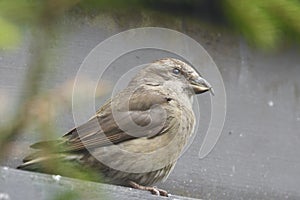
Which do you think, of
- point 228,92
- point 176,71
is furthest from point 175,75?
point 228,92

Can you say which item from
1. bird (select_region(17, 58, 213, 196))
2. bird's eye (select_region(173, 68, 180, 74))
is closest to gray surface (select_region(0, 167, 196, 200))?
bird (select_region(17, 58, 213, 196))

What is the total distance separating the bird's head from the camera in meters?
3.01

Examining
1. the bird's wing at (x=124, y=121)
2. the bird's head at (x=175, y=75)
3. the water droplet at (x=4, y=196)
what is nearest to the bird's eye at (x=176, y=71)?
the bird's head at (x=175, y=75)

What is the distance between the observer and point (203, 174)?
122 inches

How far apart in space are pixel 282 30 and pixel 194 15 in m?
2.13

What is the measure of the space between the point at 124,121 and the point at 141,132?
0.15 m

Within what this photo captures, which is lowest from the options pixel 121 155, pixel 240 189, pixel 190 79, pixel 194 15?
pixel 240 189

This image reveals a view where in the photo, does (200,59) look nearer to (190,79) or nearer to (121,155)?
(190,79)

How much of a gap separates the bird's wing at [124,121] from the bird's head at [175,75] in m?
0.14

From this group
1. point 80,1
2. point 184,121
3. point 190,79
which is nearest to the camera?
point 80,1

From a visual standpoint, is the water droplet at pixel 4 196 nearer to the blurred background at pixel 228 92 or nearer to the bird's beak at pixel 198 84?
the blurred background at pixel 228 92

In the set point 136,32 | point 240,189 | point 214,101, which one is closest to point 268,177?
point 240,189

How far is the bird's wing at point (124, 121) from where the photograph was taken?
8.23ft

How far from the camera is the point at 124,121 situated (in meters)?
2.80
